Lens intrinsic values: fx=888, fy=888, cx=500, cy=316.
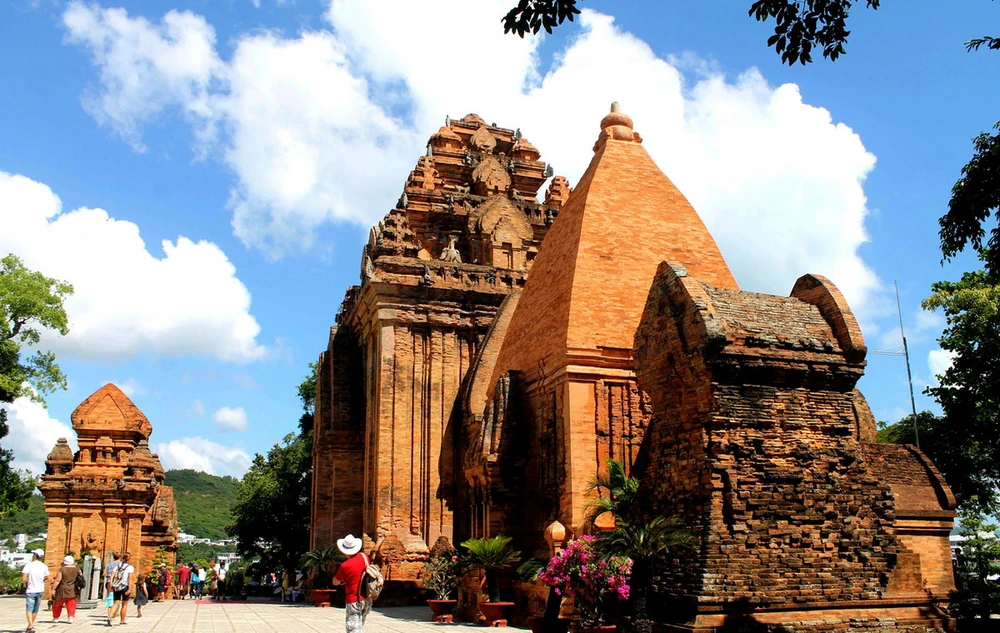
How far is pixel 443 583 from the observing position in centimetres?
1706

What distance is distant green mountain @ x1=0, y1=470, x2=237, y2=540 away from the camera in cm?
11512

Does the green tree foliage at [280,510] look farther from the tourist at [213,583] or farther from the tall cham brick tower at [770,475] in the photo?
the tall cham brick tower at [770,475]

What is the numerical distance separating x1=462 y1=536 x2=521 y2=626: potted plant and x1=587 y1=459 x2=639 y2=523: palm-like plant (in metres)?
1.82

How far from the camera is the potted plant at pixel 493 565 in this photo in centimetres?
1493

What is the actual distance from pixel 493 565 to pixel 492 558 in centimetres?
12

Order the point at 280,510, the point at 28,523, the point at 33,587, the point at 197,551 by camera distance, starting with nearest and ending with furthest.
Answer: the point at 33,587
the point at 280,510
the point at 197,551
the point at 28,523

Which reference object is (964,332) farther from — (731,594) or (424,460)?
(731,594)

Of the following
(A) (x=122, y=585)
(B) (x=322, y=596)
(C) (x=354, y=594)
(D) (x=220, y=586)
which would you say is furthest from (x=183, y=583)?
(C) (x=354, y=594)

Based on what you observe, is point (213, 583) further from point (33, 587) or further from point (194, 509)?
point (194, 509)

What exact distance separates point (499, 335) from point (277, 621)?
26.1 feet

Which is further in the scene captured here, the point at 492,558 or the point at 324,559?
the point at 324,559

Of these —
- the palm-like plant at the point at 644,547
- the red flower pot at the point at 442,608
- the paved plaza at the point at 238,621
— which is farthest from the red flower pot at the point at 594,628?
the red flower pot at the point at 442,608

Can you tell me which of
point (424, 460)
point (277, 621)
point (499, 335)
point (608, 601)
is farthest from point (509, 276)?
point (608, 601)

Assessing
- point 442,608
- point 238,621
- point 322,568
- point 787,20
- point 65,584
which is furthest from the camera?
point 322,568
